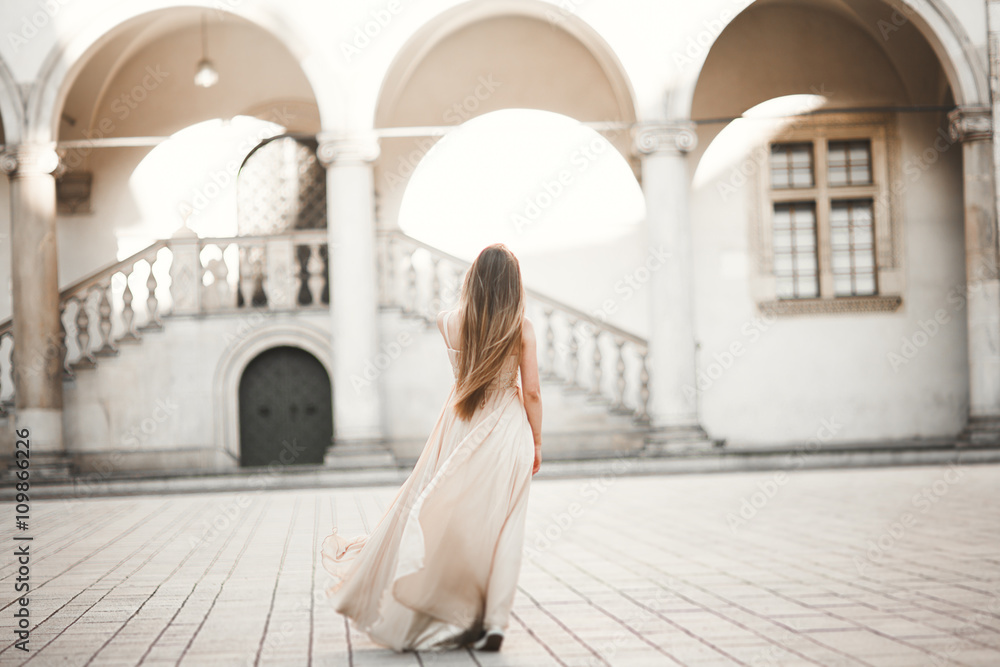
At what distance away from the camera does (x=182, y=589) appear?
5680 millimetres

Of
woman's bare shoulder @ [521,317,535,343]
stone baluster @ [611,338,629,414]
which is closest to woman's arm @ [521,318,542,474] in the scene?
woman's bare shoulder @ [521,317,535,343]

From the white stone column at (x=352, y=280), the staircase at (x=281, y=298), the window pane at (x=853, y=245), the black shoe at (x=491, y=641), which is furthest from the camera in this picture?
the window pane at (x=853, y=245)

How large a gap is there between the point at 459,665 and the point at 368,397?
29.1 feet

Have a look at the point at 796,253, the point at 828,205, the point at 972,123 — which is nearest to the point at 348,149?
the point at 796,253

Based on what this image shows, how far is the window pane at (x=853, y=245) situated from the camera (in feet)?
52.6

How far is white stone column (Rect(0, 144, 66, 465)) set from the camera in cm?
1245

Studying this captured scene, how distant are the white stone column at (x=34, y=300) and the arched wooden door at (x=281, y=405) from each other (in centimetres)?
255

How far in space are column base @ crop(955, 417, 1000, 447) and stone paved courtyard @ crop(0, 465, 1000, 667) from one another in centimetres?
301

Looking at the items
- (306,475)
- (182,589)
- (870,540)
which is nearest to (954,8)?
(870,540)

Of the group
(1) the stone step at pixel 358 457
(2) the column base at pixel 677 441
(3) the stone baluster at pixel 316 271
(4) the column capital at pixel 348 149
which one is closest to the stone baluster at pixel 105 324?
(3) the stone baluster at pixel 316 271

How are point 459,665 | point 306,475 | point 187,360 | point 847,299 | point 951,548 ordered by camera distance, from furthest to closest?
point 847,299
point 187,360
point 306,475
point 951,548
point 459,665

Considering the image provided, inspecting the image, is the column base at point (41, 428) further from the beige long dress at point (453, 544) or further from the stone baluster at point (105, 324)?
the beige long dress at point (453, 544)

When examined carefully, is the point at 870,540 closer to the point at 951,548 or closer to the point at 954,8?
the point at 951,548

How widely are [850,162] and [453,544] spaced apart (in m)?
13.9
